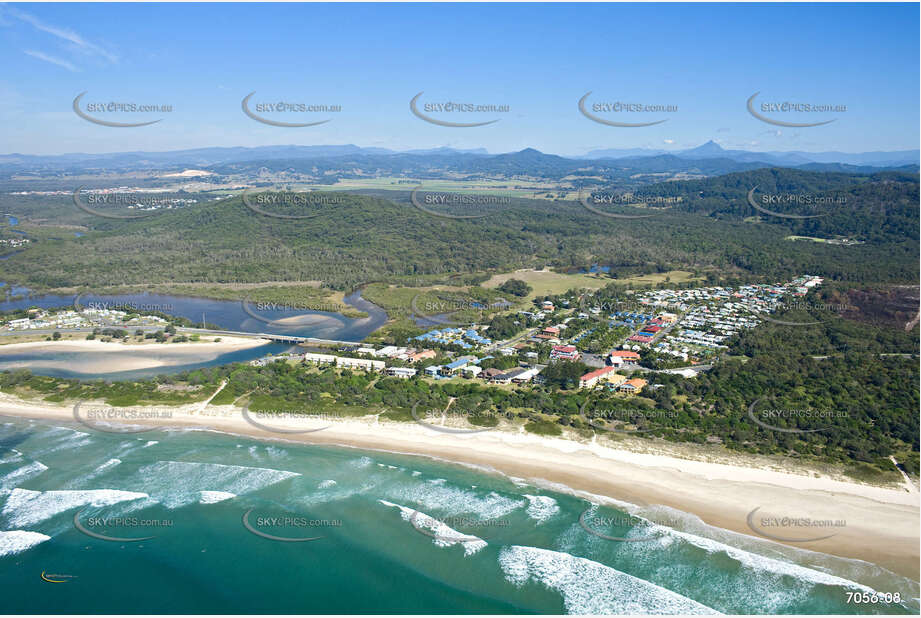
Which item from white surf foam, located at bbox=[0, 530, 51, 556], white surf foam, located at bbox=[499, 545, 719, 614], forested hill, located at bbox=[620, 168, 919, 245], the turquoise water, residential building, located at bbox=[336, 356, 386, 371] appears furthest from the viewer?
forested hill, located at bbox=[620, 168, 919, 245]

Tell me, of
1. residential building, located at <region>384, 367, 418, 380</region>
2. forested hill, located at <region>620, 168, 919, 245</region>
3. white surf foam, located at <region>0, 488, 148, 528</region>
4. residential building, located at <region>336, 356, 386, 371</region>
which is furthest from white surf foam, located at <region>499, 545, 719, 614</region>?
forested hill, located at <region>620, 168, 919, 245</region>

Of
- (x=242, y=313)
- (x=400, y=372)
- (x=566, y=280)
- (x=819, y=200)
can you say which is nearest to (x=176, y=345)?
(x=242, y=313)

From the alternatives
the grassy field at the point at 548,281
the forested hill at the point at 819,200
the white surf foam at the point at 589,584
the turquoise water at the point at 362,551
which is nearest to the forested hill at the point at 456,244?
the forested hill at the point at 819,200

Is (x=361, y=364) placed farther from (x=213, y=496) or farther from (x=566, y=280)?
(x=566, y=280)

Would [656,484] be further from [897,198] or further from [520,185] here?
[520,185]

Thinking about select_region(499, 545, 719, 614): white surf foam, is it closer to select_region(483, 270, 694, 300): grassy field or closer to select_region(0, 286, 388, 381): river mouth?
select_region(0, 286, 388, 381): river mouth
